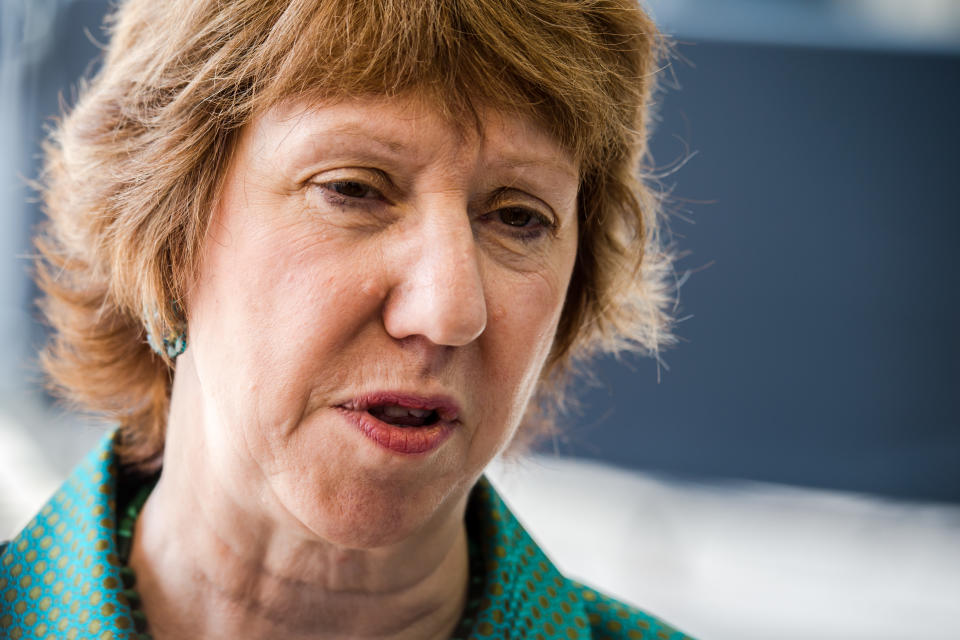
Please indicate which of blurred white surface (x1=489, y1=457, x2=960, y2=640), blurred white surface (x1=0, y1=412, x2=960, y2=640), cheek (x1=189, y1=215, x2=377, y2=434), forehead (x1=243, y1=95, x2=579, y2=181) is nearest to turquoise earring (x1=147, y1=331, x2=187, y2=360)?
cheek (x1=189, y1=215, x2=377, y2=434)

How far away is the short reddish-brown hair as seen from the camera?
1055 mm

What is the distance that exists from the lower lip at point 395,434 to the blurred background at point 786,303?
2.15 m

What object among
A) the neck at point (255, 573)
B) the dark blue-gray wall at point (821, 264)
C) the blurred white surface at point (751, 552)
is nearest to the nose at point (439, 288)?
the neck at point (255, 573)

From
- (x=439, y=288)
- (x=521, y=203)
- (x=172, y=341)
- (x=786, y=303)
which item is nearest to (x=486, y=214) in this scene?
(x=521, y=203)

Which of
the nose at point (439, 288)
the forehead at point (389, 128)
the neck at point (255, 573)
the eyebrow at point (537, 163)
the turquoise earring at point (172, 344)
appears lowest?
the neck at point (255, 573)

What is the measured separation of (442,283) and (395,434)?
163 mm

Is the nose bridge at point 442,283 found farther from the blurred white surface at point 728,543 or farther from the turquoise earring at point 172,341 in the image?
the blurred white surface at point 728,543

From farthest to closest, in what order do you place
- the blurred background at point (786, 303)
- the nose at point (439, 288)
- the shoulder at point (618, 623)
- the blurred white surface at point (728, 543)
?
the blurred background at point (786, 303) → the blurred white surface at point (728, 543) → the shoulder at point (618, 623) → the nose at point (439, 288)

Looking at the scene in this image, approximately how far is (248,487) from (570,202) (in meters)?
0.49

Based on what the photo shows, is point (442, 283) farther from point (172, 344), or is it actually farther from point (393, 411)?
point (172, 344)

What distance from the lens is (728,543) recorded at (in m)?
3.28

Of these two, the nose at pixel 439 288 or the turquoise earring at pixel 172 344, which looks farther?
the turquoise earring at pixel 172 344

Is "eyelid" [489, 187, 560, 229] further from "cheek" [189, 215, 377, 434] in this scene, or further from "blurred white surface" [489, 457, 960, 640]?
"blurred white surface" [489, 457, 960, 640]

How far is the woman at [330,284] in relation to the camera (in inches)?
41.2
